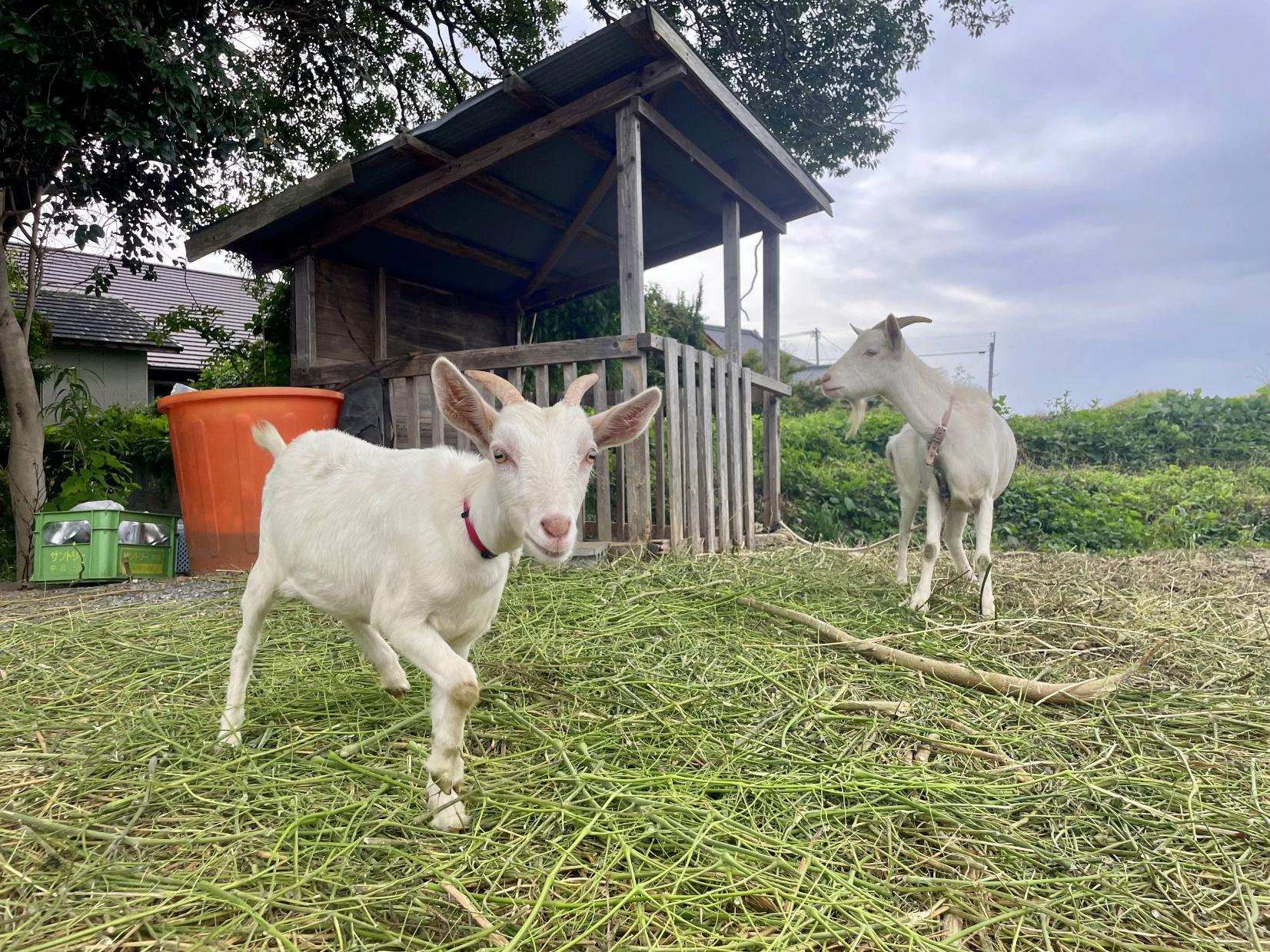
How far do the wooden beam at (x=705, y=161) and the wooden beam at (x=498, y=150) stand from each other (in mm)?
209

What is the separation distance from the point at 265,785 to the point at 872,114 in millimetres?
14643

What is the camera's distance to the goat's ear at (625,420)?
2.17 meters

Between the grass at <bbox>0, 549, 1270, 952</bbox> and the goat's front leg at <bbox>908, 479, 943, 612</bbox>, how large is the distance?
0.41 m

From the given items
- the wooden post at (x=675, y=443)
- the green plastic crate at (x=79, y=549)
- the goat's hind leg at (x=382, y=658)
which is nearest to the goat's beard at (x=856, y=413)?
the wooden post at (x=675, y=443)

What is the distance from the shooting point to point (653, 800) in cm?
196

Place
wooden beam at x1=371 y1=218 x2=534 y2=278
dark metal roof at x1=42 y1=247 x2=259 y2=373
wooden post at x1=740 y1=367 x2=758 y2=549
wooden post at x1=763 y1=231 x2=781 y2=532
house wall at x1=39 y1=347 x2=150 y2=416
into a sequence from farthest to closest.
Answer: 1. dark metal roof at x1=42 y1=247 x2=259 y2=373
2. house wall at x1=39 y1=347 x2=150 y2=416
3. wooden post at x1=763 y1=231 x2=781 y2=532
4. wooden beam at x1=371 y1=218 x2=534 y2=278
5. wooden post at x1=740 y1=367 x2=758 y2=549

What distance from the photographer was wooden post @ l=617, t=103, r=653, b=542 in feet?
17.8

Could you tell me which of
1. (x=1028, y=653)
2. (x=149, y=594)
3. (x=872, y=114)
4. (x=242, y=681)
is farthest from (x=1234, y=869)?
(x=872, y=114)

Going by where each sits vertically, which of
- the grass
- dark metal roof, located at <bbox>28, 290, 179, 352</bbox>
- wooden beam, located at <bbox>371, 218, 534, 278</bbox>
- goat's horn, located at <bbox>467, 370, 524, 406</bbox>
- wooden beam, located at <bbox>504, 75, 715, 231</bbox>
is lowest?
the grass

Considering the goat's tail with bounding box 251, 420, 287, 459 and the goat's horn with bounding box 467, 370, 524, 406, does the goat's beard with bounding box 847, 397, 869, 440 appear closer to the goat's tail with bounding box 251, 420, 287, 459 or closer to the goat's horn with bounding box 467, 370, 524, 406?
the goat's horn with bounding box 467, 370, 524, 406

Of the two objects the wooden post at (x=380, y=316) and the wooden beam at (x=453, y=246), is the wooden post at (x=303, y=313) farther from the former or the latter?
the wooden post at (x=380, y=316)

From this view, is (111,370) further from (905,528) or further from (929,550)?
(929,550)

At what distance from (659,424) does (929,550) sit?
7.41ft

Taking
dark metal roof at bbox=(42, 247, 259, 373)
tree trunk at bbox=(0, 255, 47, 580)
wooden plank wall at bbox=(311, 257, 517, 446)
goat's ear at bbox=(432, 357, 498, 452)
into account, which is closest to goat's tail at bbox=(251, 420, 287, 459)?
goat's ear at bbox=(432, 357, 498, 452)
